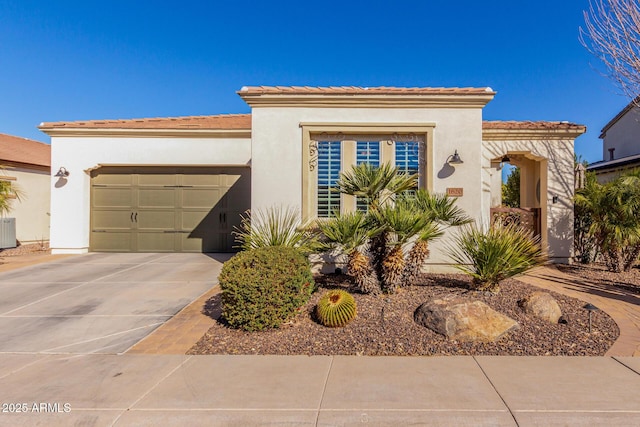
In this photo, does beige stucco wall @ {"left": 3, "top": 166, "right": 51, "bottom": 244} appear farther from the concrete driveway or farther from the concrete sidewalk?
the concrete sidewalk

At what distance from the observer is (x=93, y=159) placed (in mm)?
11148

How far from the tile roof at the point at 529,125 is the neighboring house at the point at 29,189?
1714 centimetres

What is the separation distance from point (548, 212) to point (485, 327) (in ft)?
22.3

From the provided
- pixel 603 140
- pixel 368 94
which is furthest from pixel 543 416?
pixel 603 140

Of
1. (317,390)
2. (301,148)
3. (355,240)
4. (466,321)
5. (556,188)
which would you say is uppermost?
(301,148)

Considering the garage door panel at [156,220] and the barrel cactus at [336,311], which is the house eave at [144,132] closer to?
the garage door panel at [156,220]

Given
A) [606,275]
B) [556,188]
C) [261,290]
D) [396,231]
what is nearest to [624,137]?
[556,188]

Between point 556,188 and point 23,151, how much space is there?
68.0 feet

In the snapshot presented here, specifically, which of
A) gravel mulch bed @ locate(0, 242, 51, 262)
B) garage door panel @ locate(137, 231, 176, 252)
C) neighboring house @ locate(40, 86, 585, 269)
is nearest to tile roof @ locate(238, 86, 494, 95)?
neighboring house @ locate(40, 86, 585, 269)

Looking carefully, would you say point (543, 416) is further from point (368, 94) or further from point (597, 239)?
point (597, 239)

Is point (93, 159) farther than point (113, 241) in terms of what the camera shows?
No

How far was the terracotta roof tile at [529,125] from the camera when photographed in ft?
31.6

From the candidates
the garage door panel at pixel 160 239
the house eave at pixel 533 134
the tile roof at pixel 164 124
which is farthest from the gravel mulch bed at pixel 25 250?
the house eave at pixel 533 134

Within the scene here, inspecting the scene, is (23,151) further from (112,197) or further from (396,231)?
(396,231)
